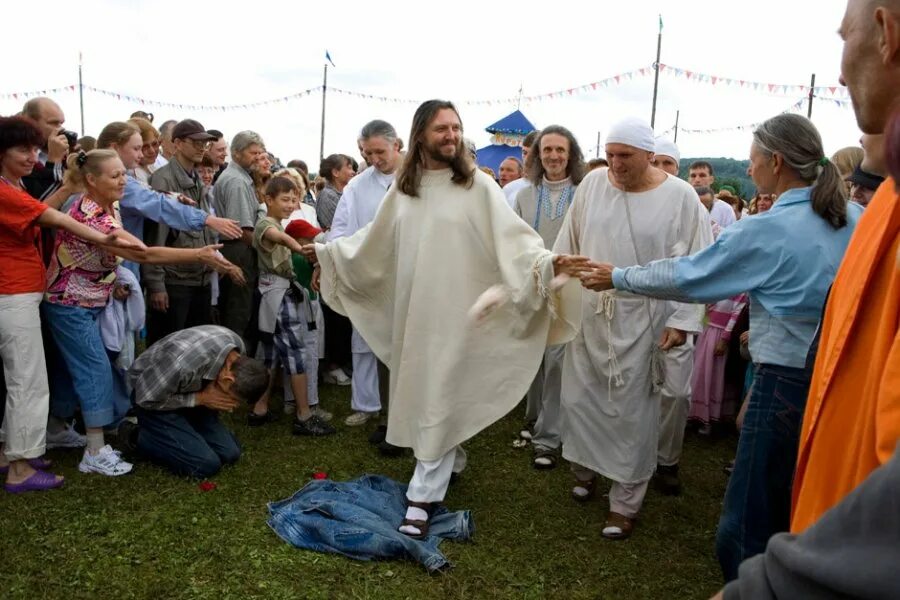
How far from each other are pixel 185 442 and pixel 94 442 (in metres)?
0.56

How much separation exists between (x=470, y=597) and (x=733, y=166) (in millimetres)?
38560

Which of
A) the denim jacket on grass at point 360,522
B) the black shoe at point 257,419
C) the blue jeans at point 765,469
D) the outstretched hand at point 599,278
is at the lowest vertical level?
the black shoe at point 257,419

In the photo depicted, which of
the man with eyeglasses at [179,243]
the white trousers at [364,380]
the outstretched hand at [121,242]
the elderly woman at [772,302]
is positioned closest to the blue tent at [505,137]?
the man with eyeglasses at [179,243]

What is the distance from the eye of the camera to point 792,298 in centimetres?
261

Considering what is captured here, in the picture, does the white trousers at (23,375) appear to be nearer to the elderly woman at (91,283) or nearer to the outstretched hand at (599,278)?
the elderly woman at (91,283)

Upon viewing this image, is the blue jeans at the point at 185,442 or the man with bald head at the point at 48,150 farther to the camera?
the man with bald head at the point at 48,150

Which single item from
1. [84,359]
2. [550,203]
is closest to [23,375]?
[84,359]

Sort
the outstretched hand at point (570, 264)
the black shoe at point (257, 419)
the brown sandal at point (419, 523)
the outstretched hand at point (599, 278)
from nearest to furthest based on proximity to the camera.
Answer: the outstretched hand at point (599, 278) < the outstretched hand at point (570, 264) < the brown sandal at point (419, 523) < the black shoe at point (257, 419)

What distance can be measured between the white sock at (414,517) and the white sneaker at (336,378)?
3.37 metres

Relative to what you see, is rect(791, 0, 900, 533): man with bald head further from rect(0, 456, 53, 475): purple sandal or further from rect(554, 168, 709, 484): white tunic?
rect(0, 456, 53, 475): purple sandal

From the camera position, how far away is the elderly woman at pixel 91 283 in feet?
14.0

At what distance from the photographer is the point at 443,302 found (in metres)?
3.89

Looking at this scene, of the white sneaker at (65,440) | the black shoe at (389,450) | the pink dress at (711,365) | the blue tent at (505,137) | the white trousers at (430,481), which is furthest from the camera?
the blue tent at (505,137)

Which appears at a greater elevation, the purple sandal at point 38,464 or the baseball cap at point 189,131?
the baseball cap at point 189,131
